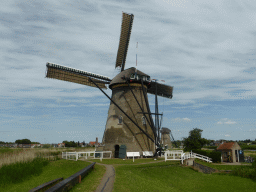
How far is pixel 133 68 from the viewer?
28.8 meters

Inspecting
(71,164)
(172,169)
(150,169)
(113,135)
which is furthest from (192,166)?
(71,164)

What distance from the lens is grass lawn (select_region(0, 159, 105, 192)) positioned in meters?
11.1

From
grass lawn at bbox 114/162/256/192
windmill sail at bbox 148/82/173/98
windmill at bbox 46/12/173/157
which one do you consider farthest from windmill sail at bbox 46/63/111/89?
grass lawn at bbox 114/162/256/192

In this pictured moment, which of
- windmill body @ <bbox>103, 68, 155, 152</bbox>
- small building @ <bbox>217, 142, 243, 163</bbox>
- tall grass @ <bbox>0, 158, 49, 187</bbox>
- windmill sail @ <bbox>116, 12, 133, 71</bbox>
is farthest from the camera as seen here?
windmill sail @ <bbox>116, 12, 133, 71</bbox>

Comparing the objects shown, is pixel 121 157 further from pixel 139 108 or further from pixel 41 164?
pixel 41 164

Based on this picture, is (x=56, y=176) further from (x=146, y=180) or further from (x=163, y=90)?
(x=163, y=90)

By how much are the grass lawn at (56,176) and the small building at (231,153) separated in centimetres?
1993

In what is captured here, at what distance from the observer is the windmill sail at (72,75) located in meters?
26.6

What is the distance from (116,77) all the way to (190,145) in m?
17.2

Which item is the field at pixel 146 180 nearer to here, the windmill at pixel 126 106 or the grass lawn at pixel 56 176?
the grass lawn at pixel 56 176

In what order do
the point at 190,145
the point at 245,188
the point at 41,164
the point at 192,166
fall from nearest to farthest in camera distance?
the point at 245,188
the point at 41,164
the point at 192,166
the point at 190,145

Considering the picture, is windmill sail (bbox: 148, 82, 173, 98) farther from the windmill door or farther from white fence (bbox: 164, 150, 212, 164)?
the windmill door

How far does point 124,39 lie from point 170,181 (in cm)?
2030

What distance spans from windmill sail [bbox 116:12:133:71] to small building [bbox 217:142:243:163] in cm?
1837
